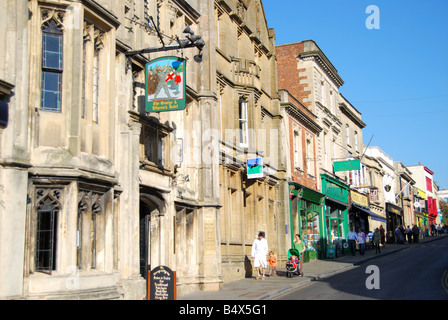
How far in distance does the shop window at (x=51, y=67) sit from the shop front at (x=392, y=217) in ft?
157

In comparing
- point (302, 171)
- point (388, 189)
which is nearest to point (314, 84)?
point (302, 171)

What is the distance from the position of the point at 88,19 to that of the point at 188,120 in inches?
267

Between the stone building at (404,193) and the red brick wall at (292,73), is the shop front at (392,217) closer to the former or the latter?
the stone building at (404,193)

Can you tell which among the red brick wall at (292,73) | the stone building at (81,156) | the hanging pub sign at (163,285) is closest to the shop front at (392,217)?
the red brick wall at (292,73)

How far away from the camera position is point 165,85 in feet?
48.8

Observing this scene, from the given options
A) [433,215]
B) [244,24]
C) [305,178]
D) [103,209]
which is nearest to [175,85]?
[103,209]

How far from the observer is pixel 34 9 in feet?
38.5

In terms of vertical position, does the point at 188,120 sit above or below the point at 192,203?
above

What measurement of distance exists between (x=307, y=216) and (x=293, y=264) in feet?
38.0

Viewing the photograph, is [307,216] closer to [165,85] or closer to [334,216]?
[334,216]

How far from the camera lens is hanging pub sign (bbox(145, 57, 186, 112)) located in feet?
48.3

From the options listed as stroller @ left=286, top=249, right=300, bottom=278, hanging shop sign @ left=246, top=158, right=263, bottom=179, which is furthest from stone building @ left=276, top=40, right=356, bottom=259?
stroller @ left=286, top=249, right=300, bottom=278

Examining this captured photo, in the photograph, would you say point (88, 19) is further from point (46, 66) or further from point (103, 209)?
point (103, 209)
